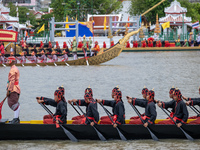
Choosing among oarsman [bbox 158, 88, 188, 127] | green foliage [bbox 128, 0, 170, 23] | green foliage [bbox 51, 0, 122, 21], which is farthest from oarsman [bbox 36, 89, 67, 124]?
green foliage [bbox 128, 0, 170, 23]

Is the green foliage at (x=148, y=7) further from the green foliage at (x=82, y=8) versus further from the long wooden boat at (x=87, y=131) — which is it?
the long wooden boat at (x=87, y=131)

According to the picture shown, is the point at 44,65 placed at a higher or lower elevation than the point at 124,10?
lower

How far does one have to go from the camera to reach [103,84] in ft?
87.8

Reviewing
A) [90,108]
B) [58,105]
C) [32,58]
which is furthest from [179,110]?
[32,58]

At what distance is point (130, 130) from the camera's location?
12.6m

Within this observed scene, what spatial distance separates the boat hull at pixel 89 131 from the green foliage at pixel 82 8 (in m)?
53.2

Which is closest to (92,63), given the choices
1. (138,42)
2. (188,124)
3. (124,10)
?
(138,42)

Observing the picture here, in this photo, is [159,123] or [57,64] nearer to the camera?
[159,123]

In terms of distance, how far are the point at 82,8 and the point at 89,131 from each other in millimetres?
62276

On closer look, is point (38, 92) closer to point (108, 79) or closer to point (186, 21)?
point (108, 79)

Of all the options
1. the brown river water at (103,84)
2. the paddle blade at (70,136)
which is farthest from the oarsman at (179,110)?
the paddle blade at (70,136)

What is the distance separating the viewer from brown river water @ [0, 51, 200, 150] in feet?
41.6

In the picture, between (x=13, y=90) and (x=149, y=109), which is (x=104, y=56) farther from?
(x=149, y=109)

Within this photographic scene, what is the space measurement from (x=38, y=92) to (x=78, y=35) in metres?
35.6
